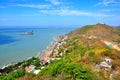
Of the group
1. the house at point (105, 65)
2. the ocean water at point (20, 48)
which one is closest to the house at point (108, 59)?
the house at point (105, 65)

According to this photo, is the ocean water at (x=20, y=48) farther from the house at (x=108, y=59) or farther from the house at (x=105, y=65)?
the house at (x=105, y=65)

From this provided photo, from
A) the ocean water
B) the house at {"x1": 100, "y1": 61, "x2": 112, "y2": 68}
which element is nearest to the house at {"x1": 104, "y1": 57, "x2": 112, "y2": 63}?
the house at {"x1": 100, "y1": 61, "x2": 112, "y2": 68}

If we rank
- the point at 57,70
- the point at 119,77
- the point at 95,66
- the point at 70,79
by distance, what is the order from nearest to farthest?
the point at 70,79 < the point at 119,77 < the point at 57,70 < the point at 95,66

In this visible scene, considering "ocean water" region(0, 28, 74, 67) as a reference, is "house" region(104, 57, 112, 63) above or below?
above

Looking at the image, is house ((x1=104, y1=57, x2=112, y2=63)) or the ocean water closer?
house ((x1=104, y1=57, x2=112, y2=63))

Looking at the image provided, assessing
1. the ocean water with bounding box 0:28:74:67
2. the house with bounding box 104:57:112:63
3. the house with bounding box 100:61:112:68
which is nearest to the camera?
the house with bounding box 100:61:112:68

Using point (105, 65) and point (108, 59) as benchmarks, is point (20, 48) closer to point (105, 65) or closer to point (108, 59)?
Answer: point (108, 59)

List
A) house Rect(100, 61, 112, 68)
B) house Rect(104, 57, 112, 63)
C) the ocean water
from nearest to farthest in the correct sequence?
1. house Rect(100, 61, 112, 68)
2. house Rect(104, 57, 112, 63)
3. the ocean water

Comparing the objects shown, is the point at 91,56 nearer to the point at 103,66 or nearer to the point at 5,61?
the point at 103,66

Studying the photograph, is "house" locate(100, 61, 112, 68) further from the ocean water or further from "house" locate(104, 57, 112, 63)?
the ocean water

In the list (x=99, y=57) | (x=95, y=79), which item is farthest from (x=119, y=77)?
(x=99, y=57)

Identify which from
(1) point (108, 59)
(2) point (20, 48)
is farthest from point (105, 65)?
(2) point (20, 48)
